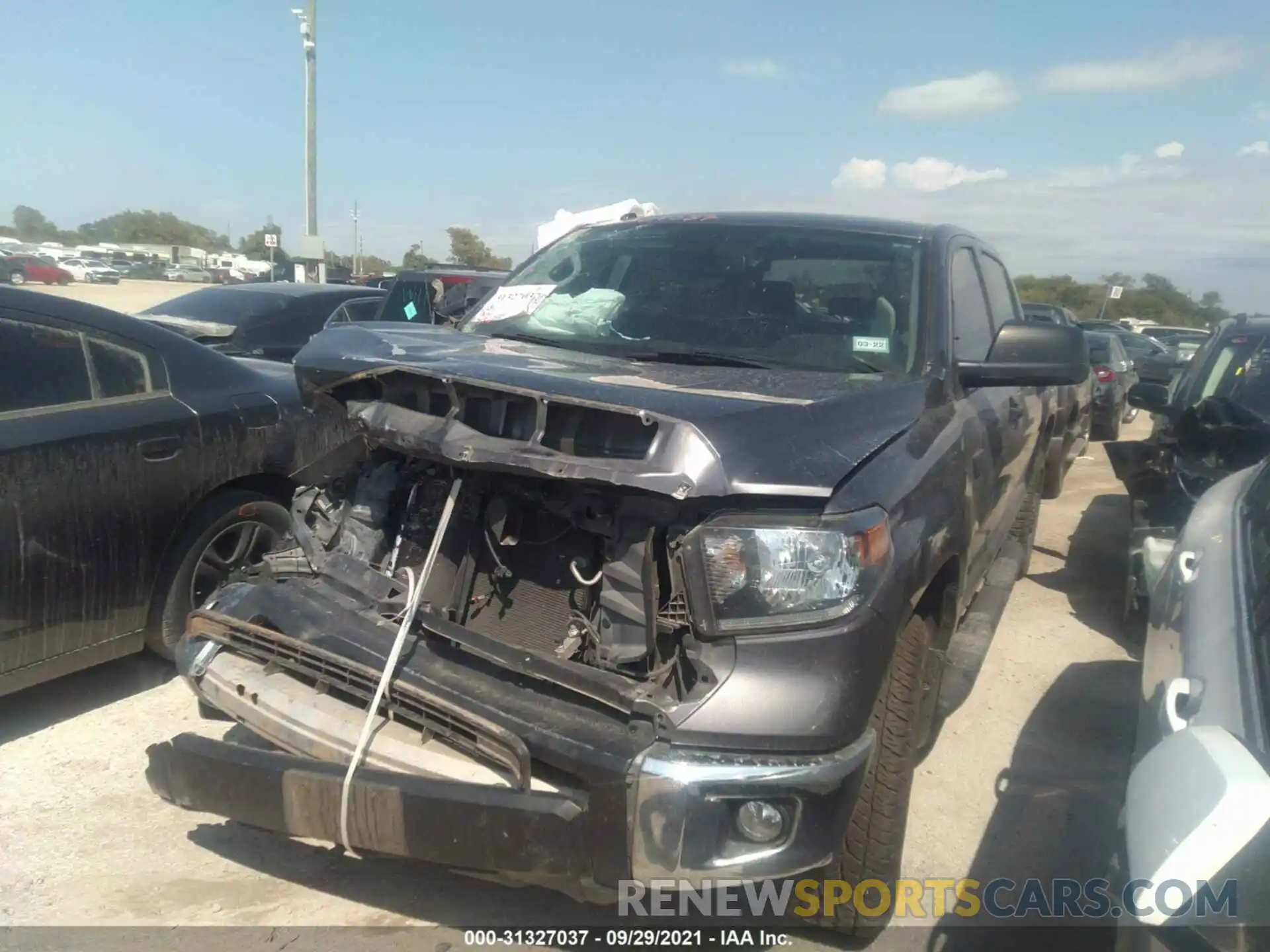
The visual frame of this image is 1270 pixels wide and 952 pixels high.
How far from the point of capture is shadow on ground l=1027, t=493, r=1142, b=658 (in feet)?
17.8

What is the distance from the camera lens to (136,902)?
2811 millimetres

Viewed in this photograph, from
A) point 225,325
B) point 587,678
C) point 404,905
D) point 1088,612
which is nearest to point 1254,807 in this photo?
point 587,678

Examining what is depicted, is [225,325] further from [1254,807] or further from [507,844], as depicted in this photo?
[1254,807]

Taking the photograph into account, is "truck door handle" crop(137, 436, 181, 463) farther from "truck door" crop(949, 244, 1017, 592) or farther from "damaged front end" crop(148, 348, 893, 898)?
"truck door" crop(949, 244, 1017, 592)

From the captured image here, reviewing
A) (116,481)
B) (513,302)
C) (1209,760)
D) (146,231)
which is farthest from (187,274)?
(1209,760)

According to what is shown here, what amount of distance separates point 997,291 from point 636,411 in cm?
312

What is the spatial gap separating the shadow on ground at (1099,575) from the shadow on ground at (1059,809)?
2.57 feet

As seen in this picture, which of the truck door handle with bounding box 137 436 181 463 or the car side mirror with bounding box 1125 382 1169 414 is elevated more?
the car side mirror with bounding box 1125 382 1169 414

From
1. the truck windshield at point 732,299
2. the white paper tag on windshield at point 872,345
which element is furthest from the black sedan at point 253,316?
the white paper tag on windshield at point 872,345

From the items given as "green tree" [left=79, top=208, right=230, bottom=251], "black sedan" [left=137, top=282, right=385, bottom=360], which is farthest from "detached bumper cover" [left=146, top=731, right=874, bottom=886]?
"green tree" [left=79, top=208, right=230, bottom=251]

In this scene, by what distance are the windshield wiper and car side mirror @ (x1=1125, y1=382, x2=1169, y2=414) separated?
3963mm

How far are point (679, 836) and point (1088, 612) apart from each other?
4.32 metres

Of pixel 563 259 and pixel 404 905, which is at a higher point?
pixel 563 259

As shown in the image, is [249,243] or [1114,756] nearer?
[1114,756]
